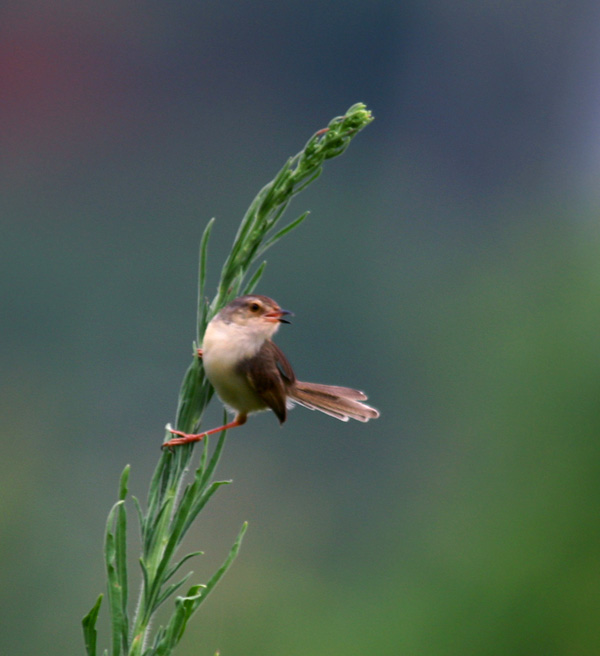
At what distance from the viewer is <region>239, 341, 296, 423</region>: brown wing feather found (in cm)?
71

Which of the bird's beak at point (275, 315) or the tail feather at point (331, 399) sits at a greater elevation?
the bird's beak at point (275, 315)

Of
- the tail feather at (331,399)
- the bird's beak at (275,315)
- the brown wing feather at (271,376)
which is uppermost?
the bird's beak at (275,315)

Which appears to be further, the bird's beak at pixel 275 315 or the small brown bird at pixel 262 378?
the bird's beak at pixel 275 315

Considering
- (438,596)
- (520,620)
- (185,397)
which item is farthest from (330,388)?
(438,596)

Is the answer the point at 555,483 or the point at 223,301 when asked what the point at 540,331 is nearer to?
the point at 555,483

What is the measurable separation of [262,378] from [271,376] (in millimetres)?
14

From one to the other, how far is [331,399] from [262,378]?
0.10 metres

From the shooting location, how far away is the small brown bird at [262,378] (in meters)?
0.67

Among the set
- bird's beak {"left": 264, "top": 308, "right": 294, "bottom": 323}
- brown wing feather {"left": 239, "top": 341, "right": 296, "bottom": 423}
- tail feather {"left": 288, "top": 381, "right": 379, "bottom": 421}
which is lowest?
tail feather {"left": 288, "top": 381, "right": 379, "bottom": 421}

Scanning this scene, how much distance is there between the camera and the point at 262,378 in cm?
73

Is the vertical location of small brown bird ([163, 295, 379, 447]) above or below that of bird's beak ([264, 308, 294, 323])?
below

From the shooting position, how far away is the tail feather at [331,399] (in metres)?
0.76

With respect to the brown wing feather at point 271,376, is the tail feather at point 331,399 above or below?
below

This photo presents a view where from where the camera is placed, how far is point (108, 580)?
301mm
